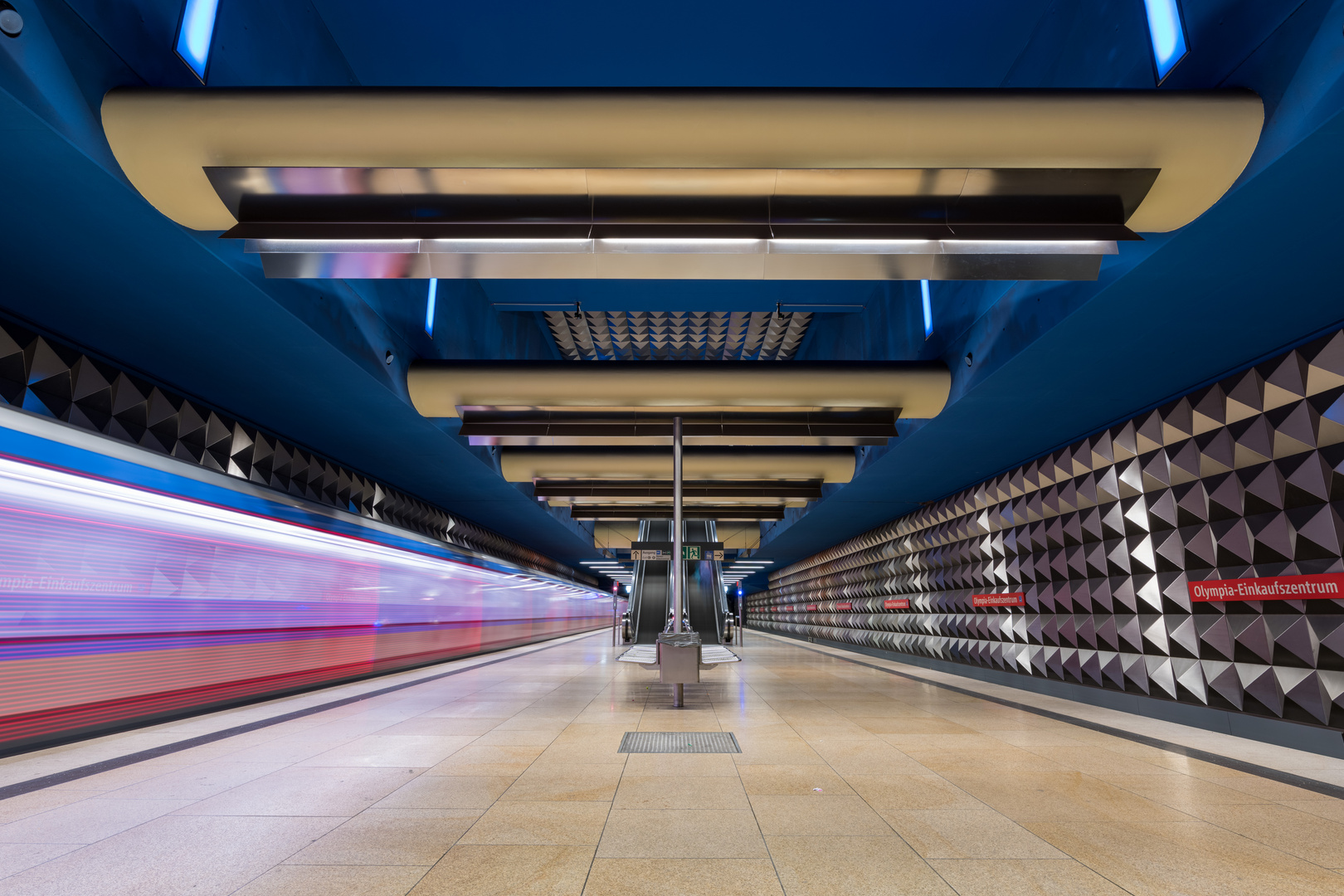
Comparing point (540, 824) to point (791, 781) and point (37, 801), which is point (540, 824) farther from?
point (37, 801)

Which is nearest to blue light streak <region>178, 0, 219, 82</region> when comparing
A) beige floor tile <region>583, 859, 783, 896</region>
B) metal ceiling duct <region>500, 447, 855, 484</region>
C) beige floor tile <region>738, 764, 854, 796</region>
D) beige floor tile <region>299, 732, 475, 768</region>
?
beige floor tile <region>299, 732, 475, 768</region>

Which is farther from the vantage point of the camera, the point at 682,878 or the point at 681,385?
the point at 681,385

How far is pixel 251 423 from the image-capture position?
8.73 meters

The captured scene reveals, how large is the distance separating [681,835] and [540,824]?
840 millimetres

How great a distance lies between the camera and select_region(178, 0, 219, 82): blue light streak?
429cm

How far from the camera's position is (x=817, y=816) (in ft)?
12.9

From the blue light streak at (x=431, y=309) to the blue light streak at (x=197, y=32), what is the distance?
3.96 metres

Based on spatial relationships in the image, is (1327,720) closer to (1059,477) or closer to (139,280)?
(1059,477)

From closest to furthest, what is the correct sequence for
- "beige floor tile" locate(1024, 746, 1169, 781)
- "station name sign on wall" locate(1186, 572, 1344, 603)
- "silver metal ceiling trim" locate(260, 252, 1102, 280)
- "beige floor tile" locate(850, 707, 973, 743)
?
1. "silver metal ceiling trim" locate(260, 252, 1102, 280)
2. "beige floor tile" locate(1024, 746, 1169, 781)
3. "station name sign on wall" locate(1186, 572, 1344, 603)
4. "beige floor tile" locate(850, 707, 973, 743)

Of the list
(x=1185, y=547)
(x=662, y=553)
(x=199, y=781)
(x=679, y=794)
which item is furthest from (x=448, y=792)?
(x=662, y=553)

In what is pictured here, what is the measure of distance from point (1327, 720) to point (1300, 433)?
2.59 m

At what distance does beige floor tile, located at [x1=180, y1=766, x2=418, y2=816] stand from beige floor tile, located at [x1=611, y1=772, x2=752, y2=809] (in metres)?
1.64

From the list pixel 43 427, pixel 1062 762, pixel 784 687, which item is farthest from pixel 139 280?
pixel 784 687

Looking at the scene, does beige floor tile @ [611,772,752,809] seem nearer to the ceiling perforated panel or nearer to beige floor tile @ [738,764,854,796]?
beige floor tile @ [738,764,854,796]
